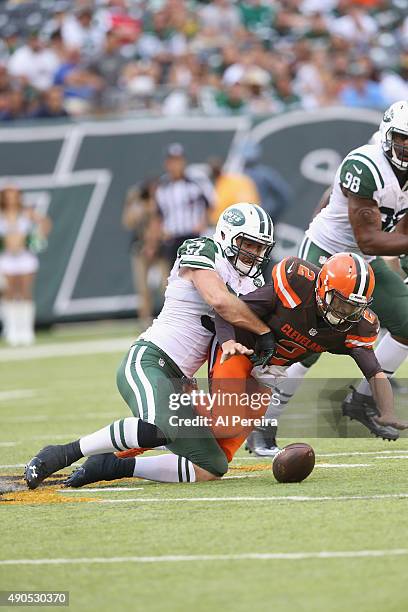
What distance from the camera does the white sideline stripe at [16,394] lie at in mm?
9654

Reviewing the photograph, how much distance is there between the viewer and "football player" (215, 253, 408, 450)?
17.4 ft

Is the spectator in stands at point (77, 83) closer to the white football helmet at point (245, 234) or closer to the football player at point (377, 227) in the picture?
the football player at point (377, 227)

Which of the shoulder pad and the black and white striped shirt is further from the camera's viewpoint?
the black and white striped shirt

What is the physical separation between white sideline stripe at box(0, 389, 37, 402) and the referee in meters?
4.12

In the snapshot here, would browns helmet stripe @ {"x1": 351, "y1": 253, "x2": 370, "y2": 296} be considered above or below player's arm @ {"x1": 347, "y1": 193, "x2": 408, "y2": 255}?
below

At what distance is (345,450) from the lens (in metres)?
6.52

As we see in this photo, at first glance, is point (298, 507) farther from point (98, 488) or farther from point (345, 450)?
point (345, 450)

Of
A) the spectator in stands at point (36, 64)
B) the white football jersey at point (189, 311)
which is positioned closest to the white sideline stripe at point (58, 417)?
the white football jersey at point (189, 311)

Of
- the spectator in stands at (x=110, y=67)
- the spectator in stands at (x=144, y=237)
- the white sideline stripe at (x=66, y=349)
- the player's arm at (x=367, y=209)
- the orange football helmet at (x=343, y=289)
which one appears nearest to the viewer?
the orange football helmet at (x=343, y=289)

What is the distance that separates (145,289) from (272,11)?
21.3 ft

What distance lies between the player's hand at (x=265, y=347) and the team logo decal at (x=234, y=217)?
1.77ft

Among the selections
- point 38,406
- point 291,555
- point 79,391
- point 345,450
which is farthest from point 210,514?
point 79,391

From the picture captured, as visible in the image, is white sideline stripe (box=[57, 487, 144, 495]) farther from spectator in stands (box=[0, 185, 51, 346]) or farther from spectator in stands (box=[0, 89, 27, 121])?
spectator in stands (box=[0, 89, 27, 121])

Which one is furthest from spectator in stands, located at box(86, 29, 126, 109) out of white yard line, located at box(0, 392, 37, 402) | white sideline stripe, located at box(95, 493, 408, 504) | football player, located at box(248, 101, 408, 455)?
white sideline stripe, located at box(95, 493, 408, 504)
